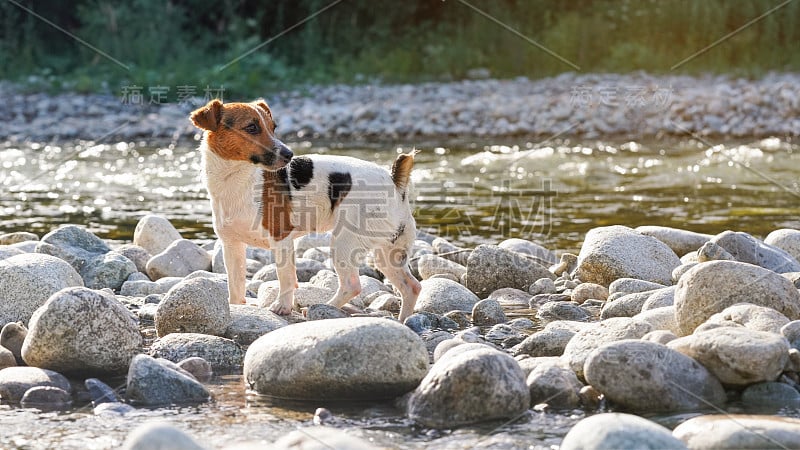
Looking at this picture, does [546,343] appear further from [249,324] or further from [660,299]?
[249,324]

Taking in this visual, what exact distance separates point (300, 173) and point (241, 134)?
1.58 ft

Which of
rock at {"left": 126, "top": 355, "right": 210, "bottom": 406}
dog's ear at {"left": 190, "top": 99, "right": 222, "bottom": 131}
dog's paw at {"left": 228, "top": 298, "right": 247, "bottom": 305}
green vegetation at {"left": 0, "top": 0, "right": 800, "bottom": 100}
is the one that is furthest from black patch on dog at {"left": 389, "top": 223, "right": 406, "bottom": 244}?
green vegetation at {"left": 0, "top": 0, "right": 800, "bottom": 100}

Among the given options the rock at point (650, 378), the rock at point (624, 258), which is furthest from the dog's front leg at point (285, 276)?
the rock at point (624, 258)

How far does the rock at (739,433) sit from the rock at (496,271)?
3.74 metres

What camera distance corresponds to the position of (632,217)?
40.2ft

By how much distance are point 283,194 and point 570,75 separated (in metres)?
18.3

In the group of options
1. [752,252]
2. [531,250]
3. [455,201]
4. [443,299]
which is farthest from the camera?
[455,201]

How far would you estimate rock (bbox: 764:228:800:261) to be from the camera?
29.4ft

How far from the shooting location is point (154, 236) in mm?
9742

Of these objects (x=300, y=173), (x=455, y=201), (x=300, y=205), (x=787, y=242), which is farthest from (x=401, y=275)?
(x=455, y=201)

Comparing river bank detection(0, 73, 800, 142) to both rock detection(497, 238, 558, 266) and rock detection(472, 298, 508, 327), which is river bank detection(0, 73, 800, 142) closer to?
rock detection(497, 238, 558, 266)

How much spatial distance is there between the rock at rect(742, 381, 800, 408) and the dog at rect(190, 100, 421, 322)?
8.11 ft

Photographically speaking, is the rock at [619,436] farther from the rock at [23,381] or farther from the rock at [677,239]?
the rock at [677,239]

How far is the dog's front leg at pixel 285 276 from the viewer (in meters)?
6.91
